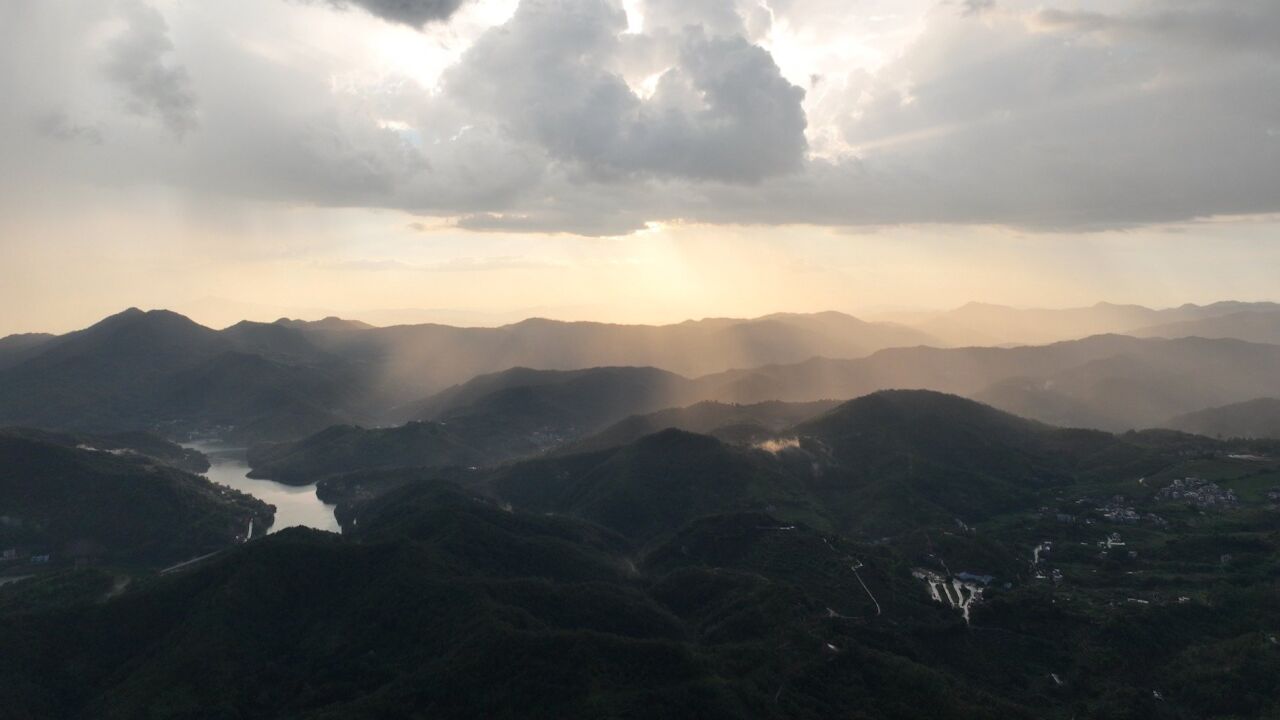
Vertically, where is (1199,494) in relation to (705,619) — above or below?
above

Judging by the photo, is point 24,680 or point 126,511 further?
point 126,511

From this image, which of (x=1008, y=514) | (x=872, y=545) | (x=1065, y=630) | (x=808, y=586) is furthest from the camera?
(x=1008, y=514)

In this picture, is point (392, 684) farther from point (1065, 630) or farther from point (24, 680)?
point (1065, 630)

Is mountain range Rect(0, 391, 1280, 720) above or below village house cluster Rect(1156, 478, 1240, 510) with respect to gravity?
below

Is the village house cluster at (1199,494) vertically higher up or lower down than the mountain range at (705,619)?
higher up

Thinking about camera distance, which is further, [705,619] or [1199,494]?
[1199,494]

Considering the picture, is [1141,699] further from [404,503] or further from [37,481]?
[37,481]

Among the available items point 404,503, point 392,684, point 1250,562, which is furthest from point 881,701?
point 404,503

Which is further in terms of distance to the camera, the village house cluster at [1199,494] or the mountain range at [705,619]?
the village house cluster at [1199,494]

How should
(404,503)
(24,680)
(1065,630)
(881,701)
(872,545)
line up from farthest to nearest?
(404,503) → (872,545) → (1065,630) → (24,680) → (881,701)

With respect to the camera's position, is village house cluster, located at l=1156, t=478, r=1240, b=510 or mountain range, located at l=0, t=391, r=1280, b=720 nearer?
mountain range, located at l=0, t=391, r=1280, b=720
